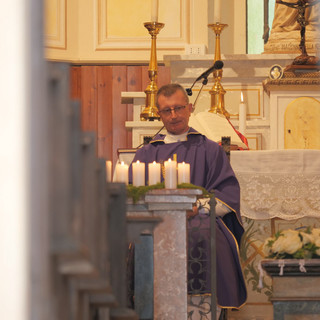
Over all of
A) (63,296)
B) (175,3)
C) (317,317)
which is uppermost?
(175,3)

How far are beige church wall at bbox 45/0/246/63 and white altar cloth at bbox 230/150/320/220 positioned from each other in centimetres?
359

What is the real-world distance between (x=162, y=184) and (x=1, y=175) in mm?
2959

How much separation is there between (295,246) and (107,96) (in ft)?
17.7

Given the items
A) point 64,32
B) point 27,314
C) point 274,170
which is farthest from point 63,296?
point 64,32

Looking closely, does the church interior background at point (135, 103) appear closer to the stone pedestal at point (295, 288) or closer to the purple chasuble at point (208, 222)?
the purple chasuble at point (208, 222)

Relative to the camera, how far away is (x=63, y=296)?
168 cm

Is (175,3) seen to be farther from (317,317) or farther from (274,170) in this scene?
(317,317)

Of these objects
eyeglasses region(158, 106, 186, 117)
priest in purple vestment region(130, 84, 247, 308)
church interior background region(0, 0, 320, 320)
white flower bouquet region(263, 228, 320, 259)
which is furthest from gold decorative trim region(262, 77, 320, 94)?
white flower bouquet region(263, 228, 320, 259)

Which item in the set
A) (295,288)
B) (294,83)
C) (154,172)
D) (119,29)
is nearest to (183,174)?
(154,172)

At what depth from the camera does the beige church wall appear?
9195 millimetres

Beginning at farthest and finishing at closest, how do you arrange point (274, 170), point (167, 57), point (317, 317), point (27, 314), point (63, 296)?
1. point (167, 57)
2. point (274, 170)
3. point (317, 317)
4. point (63, 296)
5. point (27, 314)

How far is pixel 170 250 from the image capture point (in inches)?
161

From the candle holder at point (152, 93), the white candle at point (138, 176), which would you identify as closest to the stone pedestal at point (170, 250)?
the white candle at point (138, 176)

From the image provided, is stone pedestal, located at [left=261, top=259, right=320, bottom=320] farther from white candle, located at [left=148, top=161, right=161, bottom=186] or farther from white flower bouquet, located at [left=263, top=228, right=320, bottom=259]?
white candle, located at [left=148, top=161, right=161, bottom=186]
